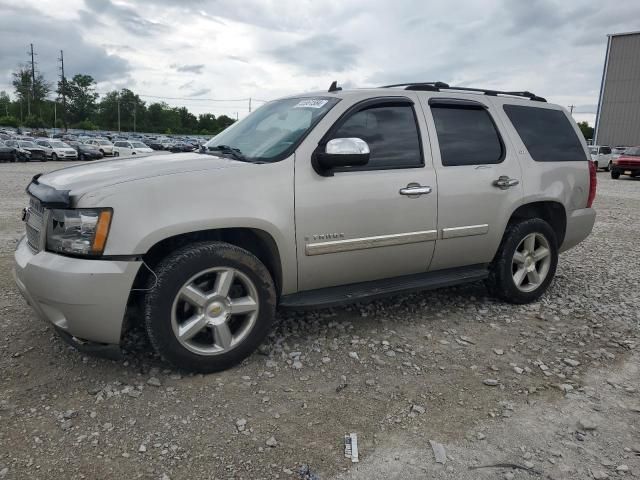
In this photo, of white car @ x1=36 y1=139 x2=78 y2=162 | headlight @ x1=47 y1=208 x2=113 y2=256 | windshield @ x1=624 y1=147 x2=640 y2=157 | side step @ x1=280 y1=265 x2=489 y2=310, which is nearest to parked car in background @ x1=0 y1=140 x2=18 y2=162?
white car @ x1=36 y1=139 x2=78 y2=162

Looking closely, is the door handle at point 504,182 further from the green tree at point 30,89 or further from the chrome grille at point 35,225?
the green tree at point 30,89

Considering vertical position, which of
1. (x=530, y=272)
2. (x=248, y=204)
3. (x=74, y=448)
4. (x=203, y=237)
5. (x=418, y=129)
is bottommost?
(x=74, y=448)

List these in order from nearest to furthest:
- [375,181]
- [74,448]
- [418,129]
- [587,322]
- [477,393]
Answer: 1. [74,448]
2. [477,393]
3. [375,181]
4. [418,129]
5. [587,322]

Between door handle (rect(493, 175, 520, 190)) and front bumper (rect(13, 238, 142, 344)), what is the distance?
9.32ft

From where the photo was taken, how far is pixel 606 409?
2859 mm

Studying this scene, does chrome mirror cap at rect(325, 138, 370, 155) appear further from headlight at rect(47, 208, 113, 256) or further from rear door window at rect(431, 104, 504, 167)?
headlight at rect(47, 208, 113, 256)

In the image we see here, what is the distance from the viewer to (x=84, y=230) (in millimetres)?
2734

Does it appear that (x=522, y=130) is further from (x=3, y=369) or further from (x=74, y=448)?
(x=3, y=369)

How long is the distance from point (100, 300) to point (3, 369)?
101 cm

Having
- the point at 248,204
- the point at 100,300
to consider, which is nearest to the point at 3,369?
the point at 100,300

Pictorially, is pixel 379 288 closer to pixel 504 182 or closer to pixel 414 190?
pixel 414 190

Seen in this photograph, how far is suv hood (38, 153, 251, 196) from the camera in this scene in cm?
287

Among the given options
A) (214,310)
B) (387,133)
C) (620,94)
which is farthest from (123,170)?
(620,94)

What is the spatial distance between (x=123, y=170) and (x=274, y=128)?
3.83 feet
